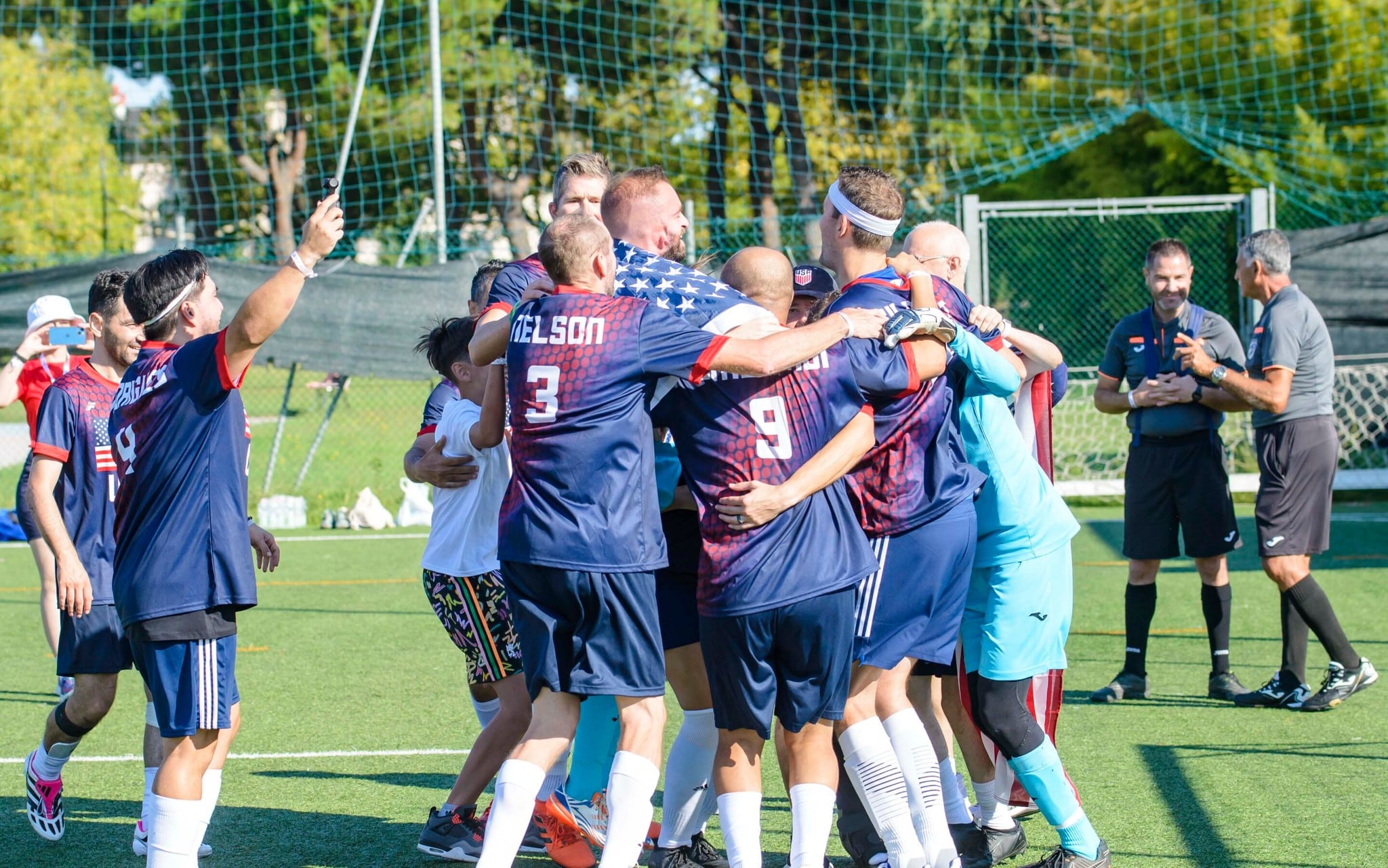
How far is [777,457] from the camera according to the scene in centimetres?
343

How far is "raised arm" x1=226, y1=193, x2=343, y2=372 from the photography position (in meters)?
3.21

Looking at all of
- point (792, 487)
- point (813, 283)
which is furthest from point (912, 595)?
point (813, 283)

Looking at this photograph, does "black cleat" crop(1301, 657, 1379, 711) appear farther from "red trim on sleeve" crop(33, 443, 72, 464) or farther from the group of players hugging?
"red trim on sleeve" crop(33, 443, 72, 464)

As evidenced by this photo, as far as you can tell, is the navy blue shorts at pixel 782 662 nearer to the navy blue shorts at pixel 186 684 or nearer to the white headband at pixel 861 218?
the white headband at pixel 861 218

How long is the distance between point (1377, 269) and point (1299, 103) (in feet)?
38.2

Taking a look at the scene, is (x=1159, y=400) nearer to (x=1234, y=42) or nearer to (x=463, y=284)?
(x=463, y=284)

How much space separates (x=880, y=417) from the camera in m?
3.71

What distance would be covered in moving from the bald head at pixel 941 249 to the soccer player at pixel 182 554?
5.94 feet

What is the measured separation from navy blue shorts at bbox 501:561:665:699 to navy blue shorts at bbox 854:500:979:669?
61 cm

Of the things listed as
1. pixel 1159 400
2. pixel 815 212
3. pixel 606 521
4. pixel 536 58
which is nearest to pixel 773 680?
pixel 606 521

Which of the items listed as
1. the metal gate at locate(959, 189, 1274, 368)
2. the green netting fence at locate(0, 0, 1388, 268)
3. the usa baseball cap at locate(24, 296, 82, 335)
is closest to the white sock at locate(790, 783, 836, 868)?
the usa baseball cap at locate(24, 296, 82, 335)

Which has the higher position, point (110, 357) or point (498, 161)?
point (498, 161)

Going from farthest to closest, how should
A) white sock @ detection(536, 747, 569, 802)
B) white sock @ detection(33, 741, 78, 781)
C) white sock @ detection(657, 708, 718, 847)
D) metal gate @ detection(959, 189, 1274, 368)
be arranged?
metal gate @ detection(959, 189, 1274, 368) → white sock @ detection(33, 741, 78, 781) → white sock @ detection(536, 747, 569, 802) → white sock @ detection(657, 708, 718, 847)

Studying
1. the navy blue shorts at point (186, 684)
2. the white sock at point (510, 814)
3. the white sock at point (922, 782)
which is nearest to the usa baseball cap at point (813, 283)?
the white sock at point (922, 782)
